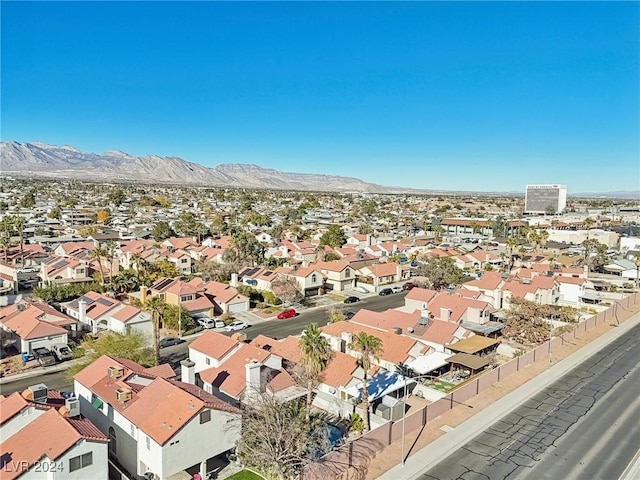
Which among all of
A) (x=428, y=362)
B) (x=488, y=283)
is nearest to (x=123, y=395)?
(x=428, y=362)

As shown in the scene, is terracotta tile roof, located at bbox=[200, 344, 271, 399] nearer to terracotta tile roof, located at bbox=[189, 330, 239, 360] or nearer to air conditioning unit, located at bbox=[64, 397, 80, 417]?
terracotta tile roof, located at bbox=[189, 330, 239, 360]

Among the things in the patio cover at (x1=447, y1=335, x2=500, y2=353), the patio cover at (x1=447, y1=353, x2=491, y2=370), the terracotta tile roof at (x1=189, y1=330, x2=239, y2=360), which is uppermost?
the terracotta tile roof at (x1=189, y1=330, x2=239, y2=360)

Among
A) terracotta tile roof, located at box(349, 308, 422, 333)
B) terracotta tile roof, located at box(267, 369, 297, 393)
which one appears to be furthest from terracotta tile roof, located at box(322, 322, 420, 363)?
terracotta tile roof, located at box(267, 369, 297, 393)

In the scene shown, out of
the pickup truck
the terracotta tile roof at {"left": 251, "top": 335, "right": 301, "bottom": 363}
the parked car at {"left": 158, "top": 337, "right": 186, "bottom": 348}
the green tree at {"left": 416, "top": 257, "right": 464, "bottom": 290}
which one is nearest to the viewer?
the terracotta tile roof at {"left": 251, "top": 335, "right": 301, "bottom": 363}

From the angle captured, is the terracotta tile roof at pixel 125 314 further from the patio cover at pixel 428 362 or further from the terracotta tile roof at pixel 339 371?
the patio cover at pixel 428 362

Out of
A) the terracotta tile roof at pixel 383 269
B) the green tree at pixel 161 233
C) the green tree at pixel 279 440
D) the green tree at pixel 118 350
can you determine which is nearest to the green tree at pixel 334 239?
the terracotta tile roof at pixel 383 269

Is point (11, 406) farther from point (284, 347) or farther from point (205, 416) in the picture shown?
point (284, 347)

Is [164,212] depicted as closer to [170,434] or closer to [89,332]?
[89,332]
